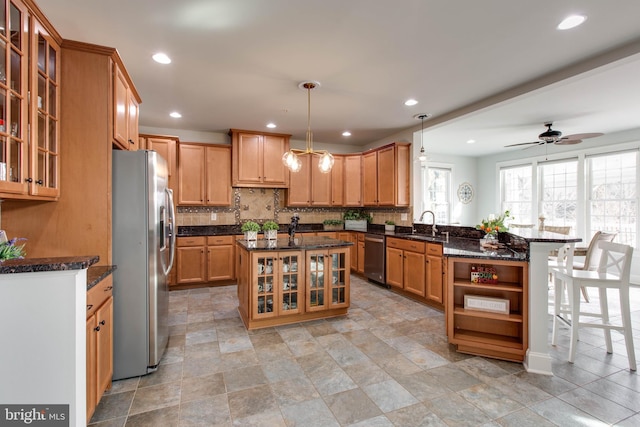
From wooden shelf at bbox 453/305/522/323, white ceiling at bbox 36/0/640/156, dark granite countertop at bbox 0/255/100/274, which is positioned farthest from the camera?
wooden shelf at bbox 453/305/522/323

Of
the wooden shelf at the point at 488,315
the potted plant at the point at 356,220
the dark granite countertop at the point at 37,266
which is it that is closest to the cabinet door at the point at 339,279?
the wooden shelf at the point at 488,315

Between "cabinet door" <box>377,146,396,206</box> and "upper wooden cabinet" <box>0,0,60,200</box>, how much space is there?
4.43m

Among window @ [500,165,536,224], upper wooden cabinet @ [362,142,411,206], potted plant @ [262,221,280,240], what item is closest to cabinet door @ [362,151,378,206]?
upper wooden cabinet @ [362,142,411,206]

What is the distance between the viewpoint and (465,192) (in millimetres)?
8133

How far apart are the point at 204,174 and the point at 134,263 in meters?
3.20

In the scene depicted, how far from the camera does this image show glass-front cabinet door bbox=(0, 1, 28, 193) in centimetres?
159

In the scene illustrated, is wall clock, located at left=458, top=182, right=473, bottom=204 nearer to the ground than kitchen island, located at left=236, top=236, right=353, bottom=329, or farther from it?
farther from it

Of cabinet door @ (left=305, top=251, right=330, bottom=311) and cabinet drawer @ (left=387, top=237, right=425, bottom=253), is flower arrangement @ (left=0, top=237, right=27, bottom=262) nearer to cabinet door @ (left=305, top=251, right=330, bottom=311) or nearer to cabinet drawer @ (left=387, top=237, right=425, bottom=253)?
cabinet door @ (left=305, top=251, right=330, bottom=311)

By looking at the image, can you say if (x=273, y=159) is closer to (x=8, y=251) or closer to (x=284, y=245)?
(x=284, y=245)

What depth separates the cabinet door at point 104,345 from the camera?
1.85 metres

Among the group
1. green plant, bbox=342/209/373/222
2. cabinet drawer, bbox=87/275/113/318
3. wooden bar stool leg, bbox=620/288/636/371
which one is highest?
green plant, bbox=342/209/373/222

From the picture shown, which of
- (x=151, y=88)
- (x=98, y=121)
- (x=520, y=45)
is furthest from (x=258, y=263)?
(x=520, y=45)

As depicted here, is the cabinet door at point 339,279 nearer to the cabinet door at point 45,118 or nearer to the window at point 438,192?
the cabinet door at point 45,118

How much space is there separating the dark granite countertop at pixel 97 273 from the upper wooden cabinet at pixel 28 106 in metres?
0.56
